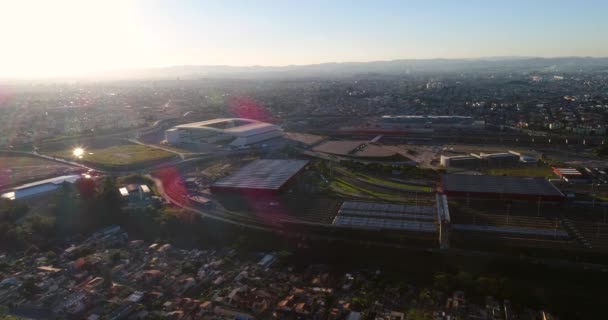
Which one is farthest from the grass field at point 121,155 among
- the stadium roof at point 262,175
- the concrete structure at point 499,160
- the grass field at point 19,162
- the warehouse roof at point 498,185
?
the concrete structure at point 499,160

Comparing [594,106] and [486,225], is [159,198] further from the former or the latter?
[594,106]

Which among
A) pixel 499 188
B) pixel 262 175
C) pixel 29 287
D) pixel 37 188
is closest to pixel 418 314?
pixel 499 188

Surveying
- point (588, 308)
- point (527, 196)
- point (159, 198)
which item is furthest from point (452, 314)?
point (159, 198)

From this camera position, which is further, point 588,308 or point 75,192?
point 75,192

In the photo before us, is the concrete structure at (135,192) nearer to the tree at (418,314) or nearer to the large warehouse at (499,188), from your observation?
the tree at (418,314)

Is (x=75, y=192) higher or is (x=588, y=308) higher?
(x=75, y=192)

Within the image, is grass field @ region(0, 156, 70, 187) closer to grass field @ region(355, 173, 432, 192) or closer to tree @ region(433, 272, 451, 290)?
grass field @ region(355, 173, 432, 192)

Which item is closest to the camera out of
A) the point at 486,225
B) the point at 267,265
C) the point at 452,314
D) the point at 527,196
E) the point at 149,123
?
the point at 452,314
